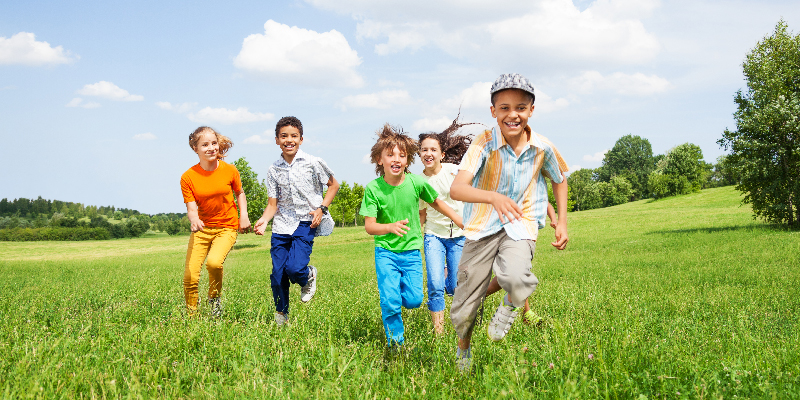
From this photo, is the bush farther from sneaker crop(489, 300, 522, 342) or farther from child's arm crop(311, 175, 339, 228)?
sneaker crop(489, 300, 522, 342)

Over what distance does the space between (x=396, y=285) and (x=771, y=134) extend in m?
25.4

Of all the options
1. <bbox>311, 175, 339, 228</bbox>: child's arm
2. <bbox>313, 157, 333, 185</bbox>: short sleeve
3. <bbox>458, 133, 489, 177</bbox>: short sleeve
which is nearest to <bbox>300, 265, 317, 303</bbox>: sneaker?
<bbox>311, 175, 339, 228</bbox>: child's arm

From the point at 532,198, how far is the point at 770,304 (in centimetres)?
578

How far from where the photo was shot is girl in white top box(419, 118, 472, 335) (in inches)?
217

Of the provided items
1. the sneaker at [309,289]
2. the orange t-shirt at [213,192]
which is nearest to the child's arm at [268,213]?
the orange t-shirt at [213,192]

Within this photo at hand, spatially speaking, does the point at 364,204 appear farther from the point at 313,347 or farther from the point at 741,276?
the point at 741,276

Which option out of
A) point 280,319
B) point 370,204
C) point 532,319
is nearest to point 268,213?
point 280,319

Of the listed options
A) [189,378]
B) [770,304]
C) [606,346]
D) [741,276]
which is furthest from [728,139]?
[189,378]

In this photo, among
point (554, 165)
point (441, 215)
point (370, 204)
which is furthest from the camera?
point (441, 215)

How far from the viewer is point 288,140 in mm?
6141

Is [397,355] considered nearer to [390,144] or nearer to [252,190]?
[390,144]

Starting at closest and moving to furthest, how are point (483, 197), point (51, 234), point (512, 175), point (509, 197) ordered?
point (483, 197), point (509, 197), point (512, 175), point (51, 234)

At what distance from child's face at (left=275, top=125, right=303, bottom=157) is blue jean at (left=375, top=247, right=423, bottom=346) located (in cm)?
197

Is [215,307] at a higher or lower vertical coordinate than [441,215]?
lower
